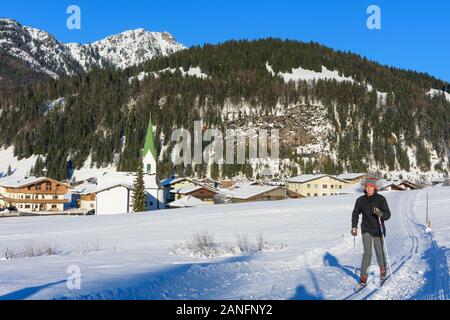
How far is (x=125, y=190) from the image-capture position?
Result: 7444 centimetres

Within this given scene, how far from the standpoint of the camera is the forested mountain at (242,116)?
154 m

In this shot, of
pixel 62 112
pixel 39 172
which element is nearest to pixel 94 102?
pixel 62 112

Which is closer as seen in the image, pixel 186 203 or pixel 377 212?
pixel 377 212

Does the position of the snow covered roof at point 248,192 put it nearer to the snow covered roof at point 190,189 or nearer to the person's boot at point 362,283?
the snow covered roof at point 190,189

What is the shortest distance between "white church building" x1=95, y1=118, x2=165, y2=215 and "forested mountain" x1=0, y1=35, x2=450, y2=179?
5923cm

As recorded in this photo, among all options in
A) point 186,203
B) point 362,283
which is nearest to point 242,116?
point 186,203

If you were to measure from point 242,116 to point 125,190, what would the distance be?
319 ft

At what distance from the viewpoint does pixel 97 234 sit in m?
27.8

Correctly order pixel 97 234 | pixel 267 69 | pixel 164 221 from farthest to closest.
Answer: pixel 267 69 → pixel 164 221 → pixel 97 234

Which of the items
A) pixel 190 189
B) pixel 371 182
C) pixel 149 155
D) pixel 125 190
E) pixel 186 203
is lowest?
pixel 371 182

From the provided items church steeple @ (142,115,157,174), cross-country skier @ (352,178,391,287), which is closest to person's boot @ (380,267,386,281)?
cross-country skier @ (352,178,391,287)

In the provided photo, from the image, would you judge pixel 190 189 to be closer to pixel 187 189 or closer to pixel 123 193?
pixel 187 189

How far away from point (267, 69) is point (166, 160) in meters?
71.6
